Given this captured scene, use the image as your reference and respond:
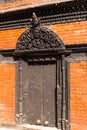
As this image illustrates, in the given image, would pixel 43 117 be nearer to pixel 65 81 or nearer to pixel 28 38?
pixel 65 81

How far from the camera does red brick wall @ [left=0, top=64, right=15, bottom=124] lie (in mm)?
7328

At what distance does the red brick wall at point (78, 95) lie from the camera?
6234 mm

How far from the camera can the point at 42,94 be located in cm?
698

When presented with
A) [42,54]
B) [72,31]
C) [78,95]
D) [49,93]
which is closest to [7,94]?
[49,93]

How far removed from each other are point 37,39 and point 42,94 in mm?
1276

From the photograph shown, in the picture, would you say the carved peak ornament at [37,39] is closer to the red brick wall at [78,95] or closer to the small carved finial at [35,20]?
the small carved finial at [35,20]

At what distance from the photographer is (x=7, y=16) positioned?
24.1 ft

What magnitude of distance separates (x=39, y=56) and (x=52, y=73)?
499 millimetres

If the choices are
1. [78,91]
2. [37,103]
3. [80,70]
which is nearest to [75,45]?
[80,70]

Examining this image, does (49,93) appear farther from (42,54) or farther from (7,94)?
(7,94)

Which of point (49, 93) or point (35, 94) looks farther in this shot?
point (35, 94)

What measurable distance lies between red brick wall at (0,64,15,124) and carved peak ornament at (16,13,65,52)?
2.06 ft

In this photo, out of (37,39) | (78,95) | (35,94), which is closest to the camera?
(78,95)

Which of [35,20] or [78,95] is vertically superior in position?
[35,20]
